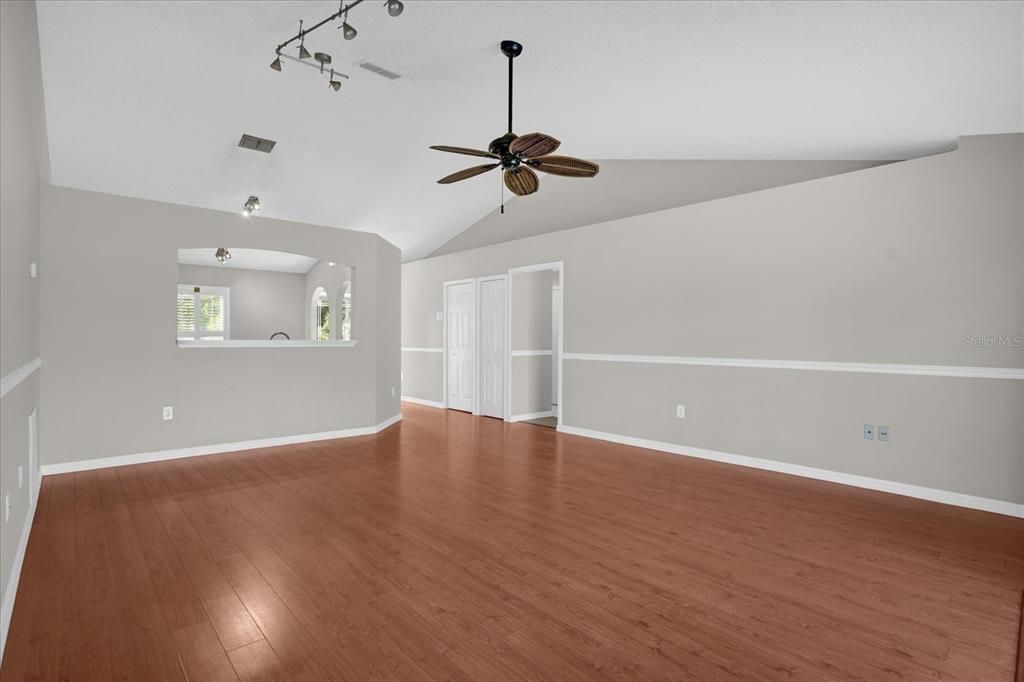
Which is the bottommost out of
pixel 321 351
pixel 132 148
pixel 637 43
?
pixel 321 351

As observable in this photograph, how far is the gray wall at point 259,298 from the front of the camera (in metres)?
10.1

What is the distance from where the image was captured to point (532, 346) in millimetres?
7754

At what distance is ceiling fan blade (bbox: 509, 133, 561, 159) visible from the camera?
119 inches

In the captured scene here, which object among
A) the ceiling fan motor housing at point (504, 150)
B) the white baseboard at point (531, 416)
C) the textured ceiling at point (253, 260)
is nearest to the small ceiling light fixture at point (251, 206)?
the ceiling fan motor housing at point (504, 150)

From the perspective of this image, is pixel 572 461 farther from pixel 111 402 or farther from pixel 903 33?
pixel 111 402

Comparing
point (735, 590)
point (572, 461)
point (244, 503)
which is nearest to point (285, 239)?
point (244, 503)

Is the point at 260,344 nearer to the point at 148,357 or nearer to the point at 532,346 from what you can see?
the point at 148,357

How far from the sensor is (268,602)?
238 centimetres

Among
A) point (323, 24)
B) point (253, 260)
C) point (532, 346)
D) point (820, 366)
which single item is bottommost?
point (820, 366)

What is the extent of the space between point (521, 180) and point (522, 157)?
Result: 317 millimetres

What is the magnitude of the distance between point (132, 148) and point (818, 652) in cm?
584

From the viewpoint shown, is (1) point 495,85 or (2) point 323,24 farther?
(1) point 495,85

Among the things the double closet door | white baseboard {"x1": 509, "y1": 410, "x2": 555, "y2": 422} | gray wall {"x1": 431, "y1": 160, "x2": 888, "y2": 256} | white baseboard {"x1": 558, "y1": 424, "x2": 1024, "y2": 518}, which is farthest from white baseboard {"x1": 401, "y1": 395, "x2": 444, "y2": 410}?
white baseboard {"x1": 558, "y1": 424, "x2": 1024, "y2": 518}

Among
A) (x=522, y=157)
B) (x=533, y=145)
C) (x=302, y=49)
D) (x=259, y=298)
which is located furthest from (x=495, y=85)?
(x=259, y=298)
